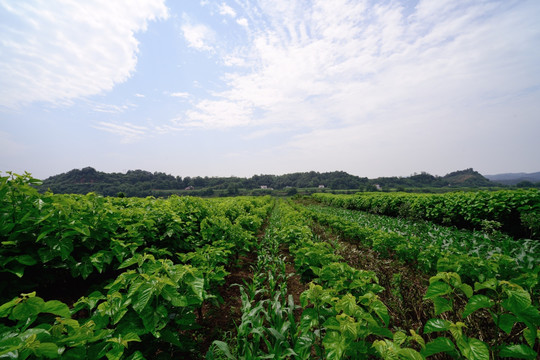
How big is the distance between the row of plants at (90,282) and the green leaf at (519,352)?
212 centimetres

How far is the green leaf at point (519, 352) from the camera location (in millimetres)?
1227

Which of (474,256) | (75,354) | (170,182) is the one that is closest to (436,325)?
(75,354)

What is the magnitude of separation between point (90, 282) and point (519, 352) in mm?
4296

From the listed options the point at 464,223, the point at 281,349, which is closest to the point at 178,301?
the point at 281,349

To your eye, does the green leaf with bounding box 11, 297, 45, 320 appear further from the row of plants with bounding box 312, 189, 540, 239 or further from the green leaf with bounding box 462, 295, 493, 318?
the row of plants with bounding box 312, 189, 540, 239

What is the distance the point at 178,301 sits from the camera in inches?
62.5

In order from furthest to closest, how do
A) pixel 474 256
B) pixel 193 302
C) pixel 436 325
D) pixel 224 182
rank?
1. pixel 224 182
2. pixel 474 256
3. pixel 193 302
4. pixel 436 325

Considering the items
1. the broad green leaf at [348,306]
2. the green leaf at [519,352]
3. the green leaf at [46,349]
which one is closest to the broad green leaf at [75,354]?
the green leaf at [46,349]

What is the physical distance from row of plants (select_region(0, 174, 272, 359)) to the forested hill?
4717 centimetres

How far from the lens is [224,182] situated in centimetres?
8881

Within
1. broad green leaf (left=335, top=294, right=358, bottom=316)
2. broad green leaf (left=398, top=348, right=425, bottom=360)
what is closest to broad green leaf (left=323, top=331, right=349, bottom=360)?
broad green leaf (left=335, top=294, right=358, bottom=316)

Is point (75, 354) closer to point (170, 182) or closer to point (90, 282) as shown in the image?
point (90, 282)

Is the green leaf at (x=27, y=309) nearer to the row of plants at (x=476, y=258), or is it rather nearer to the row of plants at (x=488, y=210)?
the row of plants at (x=476, y=258)

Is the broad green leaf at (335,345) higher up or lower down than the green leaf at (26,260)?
lower down
